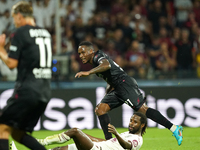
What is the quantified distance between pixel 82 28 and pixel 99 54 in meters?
5.03

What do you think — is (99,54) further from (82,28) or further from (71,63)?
(82,28)

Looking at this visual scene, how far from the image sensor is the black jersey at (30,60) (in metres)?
3.54

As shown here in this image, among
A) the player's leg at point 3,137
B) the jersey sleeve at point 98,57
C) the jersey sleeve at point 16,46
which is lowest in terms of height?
the player's leg at point 3,137

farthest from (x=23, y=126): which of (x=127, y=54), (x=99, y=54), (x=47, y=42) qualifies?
(x=127, y=54)

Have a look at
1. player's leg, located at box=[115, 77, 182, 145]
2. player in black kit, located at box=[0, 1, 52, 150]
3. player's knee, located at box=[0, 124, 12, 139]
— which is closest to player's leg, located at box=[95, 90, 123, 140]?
player's leg, located at box=[115, 77, 182, 145]

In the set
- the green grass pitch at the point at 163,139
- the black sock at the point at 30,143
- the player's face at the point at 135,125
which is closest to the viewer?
the black sock at the point at 30,143

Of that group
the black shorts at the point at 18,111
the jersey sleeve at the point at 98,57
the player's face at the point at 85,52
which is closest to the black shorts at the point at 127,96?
the jersey sleeve at the point at 98,57

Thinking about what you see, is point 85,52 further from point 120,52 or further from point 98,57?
point 120,52

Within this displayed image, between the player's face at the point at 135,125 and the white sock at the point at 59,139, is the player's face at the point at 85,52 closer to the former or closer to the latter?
the player's face at the point at 135,125

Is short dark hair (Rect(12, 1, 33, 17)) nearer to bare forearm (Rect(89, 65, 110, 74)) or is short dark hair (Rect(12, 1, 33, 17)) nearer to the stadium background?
bare forearm (Rect(89, 65, 110, 74))

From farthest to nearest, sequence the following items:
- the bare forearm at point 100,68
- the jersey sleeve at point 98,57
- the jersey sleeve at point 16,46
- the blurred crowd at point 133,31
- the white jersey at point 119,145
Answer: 1. the blurred crowd at point 133,31
2. the jersey sleeve at point 98,57
3. the bare forearm at point 100,68
4. the white jersey at point 119,145
5. the jersey sleeve at point 16,46

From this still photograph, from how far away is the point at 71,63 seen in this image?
29.8ft

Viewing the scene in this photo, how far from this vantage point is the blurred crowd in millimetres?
9391

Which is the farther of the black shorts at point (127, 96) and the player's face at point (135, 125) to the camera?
the black shorts at point (127, 96)
